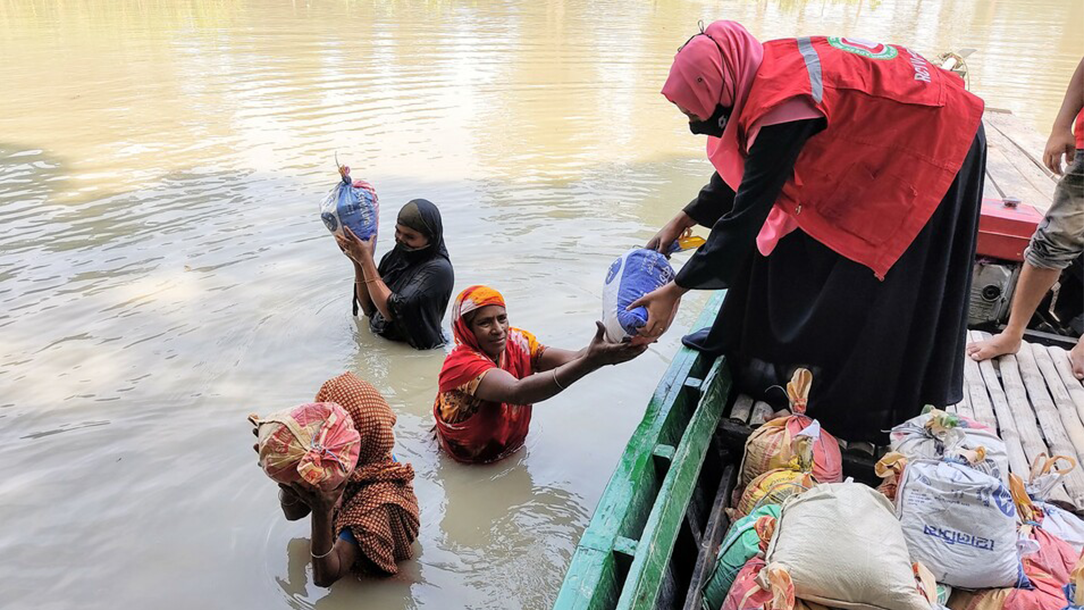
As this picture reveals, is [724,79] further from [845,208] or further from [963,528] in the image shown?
[963,528]

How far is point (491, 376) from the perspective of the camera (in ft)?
9.23

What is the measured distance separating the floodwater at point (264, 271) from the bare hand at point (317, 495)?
0.66m

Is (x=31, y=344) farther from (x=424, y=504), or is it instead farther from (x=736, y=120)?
(x=736, y=120)

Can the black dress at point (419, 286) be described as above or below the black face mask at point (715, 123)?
below

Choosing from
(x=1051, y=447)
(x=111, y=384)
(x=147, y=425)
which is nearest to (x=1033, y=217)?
(x=1051, y=447)

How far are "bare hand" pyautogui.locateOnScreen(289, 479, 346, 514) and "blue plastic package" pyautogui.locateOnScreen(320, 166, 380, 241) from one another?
2018 mm

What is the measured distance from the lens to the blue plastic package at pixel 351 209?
384 centimetres

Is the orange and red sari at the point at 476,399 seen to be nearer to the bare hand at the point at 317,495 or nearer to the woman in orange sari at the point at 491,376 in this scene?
the woman in orange sari at the point at 491,376

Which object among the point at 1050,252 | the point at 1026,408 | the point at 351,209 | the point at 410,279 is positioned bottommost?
the point at 410,279

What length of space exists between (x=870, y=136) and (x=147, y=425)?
10.8 feet

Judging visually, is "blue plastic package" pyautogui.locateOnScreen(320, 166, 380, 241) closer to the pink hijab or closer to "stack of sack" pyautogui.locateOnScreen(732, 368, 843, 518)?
the pink hijab

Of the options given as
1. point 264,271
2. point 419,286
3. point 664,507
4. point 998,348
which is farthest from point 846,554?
point 264,271

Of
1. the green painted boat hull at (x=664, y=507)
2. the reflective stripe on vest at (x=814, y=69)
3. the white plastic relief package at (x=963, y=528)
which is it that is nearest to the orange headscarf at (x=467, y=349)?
the green painted boat hull at (x=664, y=507)

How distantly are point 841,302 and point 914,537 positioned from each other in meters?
0.78
